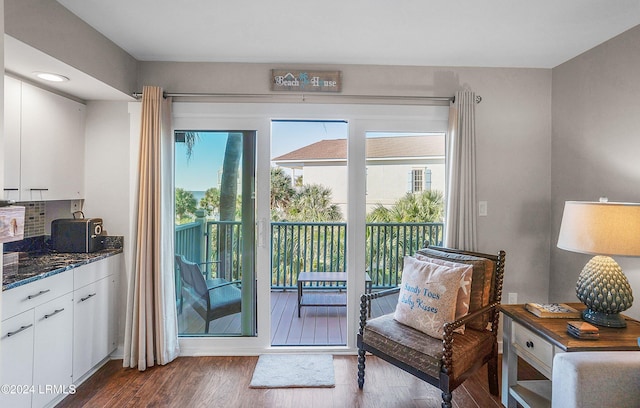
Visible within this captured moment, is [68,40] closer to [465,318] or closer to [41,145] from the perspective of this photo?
[41,145]

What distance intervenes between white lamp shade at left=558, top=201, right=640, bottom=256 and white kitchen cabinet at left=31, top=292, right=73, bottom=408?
3199 millimetres

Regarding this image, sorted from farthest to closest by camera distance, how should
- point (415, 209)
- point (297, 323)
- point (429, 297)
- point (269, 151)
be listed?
point (297, 323) → point (415, 209) → point (269, 151) → point (429, 297)

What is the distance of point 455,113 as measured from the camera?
2703mm

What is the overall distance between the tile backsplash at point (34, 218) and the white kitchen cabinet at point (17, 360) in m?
0.89

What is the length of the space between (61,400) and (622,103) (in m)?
4.28

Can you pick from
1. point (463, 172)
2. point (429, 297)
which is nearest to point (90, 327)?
point (429, 297)

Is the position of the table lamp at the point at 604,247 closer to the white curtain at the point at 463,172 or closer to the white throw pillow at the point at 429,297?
the white throw pillow at the point at 429,297

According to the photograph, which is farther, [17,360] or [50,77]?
[50,77]

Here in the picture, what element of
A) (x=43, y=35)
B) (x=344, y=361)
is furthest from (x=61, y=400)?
(x=43, y=35)

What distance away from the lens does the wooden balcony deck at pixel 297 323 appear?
288 centimetres

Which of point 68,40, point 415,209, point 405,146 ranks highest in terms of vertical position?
point 68,40

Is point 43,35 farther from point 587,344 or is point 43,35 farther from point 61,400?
point 587,344

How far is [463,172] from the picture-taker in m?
2.70

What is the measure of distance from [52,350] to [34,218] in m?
1.07
